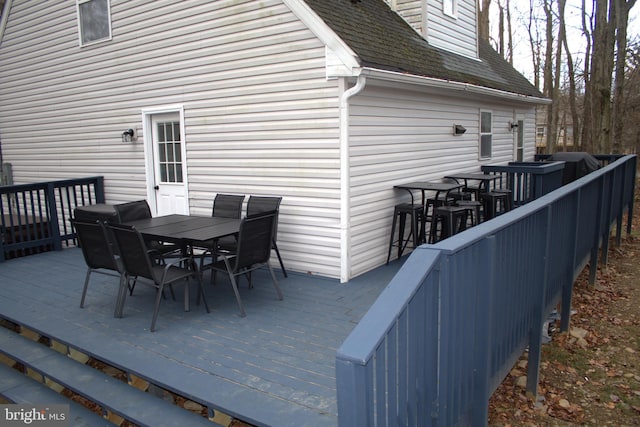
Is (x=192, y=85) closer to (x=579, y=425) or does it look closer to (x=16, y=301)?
(x=16, y=301)

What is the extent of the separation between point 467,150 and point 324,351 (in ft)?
18.6

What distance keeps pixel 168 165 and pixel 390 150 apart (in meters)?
3.28

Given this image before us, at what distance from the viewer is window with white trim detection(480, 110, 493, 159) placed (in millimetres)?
8645

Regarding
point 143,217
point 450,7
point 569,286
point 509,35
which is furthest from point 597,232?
point 509,35

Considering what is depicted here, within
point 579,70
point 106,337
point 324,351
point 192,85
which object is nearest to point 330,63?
point 192,85

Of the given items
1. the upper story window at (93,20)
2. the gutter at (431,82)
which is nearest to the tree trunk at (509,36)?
the gutter at (431,82)

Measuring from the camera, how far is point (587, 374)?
152 inches

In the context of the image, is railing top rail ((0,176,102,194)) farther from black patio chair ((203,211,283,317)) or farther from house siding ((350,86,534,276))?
house siding ((350,86,534,276))

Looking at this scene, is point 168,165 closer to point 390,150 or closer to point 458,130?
point 390,150

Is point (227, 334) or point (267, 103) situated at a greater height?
point (267, 103)

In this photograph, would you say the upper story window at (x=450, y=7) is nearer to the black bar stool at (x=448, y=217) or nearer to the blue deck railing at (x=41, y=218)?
the black bar stool at (x=448, y=217)

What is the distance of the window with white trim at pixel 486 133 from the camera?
8645 mm

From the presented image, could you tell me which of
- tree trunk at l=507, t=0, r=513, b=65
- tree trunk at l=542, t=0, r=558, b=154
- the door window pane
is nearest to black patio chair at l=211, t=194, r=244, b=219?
the door window pane

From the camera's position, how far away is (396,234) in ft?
20.6
